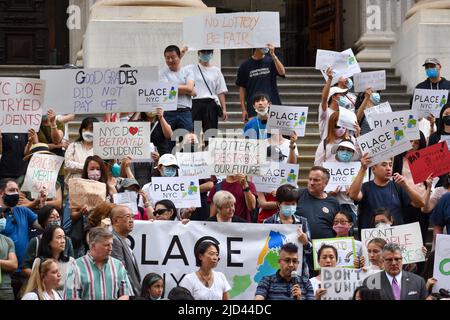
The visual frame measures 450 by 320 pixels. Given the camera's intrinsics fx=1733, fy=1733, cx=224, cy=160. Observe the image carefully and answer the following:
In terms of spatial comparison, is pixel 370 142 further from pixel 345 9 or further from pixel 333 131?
pixel 345 9

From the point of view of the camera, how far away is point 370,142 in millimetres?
18641

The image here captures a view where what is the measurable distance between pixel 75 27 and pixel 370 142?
9882 mm

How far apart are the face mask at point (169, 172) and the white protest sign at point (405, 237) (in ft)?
8.24

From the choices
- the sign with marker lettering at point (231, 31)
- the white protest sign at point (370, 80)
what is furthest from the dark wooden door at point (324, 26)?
the sign with marker lettering at point (231, 31)

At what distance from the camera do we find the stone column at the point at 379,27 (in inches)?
1051

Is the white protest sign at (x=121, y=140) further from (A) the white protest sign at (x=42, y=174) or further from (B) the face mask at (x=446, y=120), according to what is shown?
(B) the face mask at (x=446, y=120)

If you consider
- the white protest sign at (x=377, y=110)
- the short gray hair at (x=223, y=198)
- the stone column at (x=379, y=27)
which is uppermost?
the stone column at (x=379, y=27)

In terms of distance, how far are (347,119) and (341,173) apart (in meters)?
1.52

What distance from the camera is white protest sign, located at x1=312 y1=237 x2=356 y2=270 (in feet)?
55.2

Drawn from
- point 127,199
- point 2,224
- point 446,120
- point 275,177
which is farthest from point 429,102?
point 2,224

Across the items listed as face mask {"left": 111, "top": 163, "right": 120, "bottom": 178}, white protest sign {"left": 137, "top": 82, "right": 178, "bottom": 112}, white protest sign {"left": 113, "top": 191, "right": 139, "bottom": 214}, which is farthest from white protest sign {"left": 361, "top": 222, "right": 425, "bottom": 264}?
white protest sign {"left": 137, "top": 82, "right": 178, "bottom": 112}

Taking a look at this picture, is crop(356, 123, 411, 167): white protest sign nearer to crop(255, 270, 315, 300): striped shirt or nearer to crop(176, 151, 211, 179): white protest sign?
crop(176, 151, 211, 179): white protest sign

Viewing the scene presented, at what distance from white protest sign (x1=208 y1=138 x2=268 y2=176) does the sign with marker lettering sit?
289 cm
